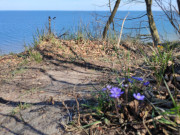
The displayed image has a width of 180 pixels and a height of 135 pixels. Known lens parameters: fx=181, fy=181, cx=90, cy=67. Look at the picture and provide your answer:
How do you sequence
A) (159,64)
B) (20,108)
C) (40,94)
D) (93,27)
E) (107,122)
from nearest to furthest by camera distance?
(107,122) < (20,108) < (159,64) < (40,94) < (93,27)

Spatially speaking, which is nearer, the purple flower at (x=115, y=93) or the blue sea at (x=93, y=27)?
the purple flower at (x=115, y=93)

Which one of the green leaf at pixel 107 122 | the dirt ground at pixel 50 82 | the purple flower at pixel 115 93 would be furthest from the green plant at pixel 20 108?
the purple flower at pixel 115 93

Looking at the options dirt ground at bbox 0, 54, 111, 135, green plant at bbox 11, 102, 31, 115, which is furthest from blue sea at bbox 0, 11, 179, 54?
green plant at bbox 11, 102, 31, 115

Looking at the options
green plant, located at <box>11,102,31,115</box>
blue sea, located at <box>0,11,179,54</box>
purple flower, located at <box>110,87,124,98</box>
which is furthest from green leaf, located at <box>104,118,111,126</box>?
blue sea, located at <box>0,11,179,54</box>

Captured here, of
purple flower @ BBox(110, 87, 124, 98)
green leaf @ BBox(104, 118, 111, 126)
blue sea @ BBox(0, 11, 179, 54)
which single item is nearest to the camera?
purple flower @ BBox(110, 87, 124, 98)

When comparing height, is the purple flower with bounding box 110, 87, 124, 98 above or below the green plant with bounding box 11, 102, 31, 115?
above

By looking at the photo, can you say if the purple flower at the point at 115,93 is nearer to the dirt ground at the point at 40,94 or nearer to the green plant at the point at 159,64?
the dirt ground at the point at 40,94

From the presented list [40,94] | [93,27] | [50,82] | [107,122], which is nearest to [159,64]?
[107,122]

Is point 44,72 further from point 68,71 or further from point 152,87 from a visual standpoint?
point 152,87

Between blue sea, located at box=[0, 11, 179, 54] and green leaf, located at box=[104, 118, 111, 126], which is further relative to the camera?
blue sea, located at box=[0, 11, 179, 54]

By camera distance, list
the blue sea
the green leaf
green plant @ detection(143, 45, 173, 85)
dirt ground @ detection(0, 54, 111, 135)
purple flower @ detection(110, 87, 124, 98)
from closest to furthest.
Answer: purple flower @ detection(110, 87, 124, 98) < the green leaf < dirt ground @ detection(0, 54, 111, 135) < green plant @ detection(143, 45, 173, 85) < the blue sea

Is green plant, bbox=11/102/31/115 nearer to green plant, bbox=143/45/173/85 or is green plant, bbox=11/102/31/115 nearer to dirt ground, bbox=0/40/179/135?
dirt ground, bbox=0/40/179/135

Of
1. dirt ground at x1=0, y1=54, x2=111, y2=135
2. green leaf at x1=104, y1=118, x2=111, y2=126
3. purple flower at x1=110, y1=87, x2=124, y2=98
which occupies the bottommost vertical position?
dirt ground at x1=0, y1=54, x2=111, y2=135

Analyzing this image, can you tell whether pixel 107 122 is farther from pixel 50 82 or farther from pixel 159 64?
pixel 50 82
